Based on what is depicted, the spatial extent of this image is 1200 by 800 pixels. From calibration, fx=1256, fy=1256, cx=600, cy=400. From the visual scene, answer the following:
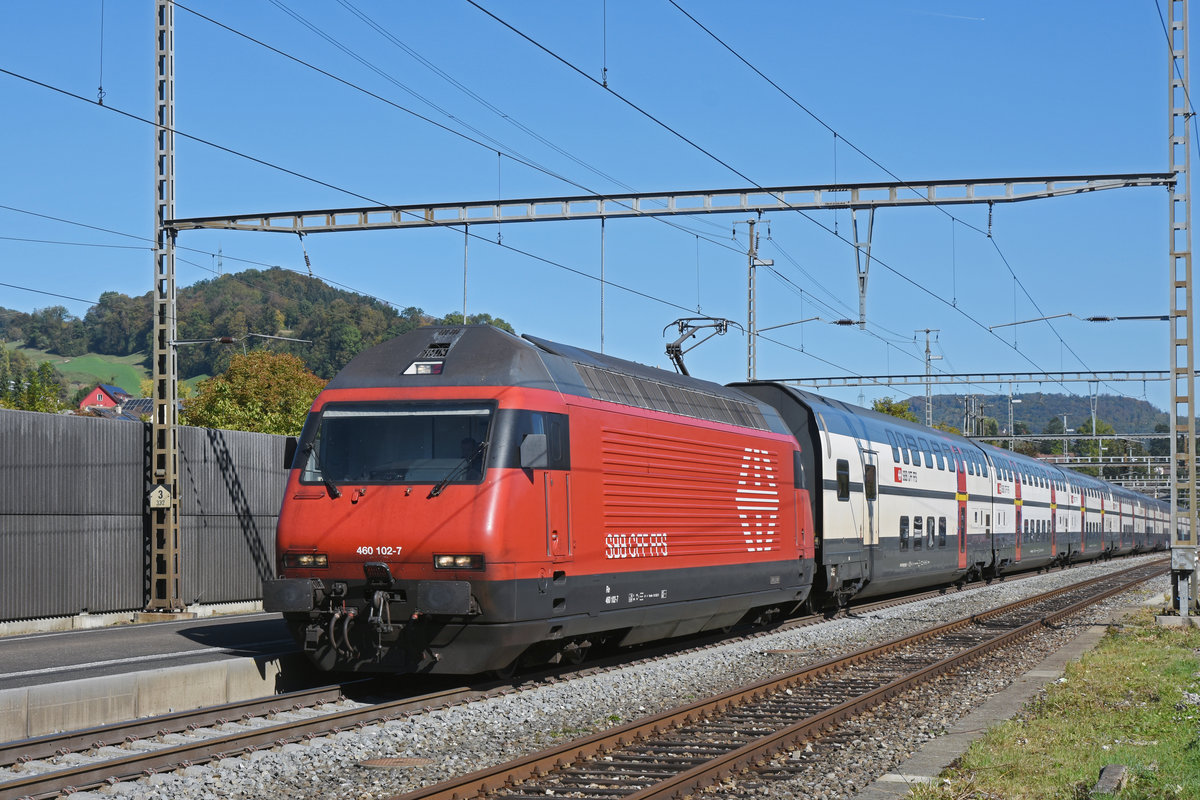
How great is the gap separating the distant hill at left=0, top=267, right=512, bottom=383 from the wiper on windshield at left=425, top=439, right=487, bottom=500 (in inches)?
2477

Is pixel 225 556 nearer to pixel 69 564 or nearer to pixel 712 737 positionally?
pixel 69 564

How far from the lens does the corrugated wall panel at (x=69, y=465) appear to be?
66.9 ft

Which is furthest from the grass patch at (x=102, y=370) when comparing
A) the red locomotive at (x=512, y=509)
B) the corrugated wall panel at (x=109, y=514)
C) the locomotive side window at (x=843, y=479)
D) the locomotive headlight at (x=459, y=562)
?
the locomotive headlight at (x=459, y=562)

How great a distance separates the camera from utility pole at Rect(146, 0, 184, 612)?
72.4 feet

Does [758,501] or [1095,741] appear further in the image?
[758,501]

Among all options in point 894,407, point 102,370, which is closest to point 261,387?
point 894,407

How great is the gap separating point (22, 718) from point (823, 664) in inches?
378

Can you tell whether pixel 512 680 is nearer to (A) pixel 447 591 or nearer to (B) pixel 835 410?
(A) pixel 447 591

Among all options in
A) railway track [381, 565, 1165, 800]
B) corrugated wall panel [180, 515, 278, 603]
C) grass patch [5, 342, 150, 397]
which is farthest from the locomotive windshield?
grass patch [5, 342, 150, 397]

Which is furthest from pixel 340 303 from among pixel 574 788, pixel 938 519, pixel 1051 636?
pixel 574 788

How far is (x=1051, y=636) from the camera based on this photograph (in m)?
21.5

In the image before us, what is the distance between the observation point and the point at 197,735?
1090 centimetres

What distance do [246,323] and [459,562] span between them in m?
123

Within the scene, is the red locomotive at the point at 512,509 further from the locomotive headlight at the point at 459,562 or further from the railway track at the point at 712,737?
the railway track at the point at 712,737
